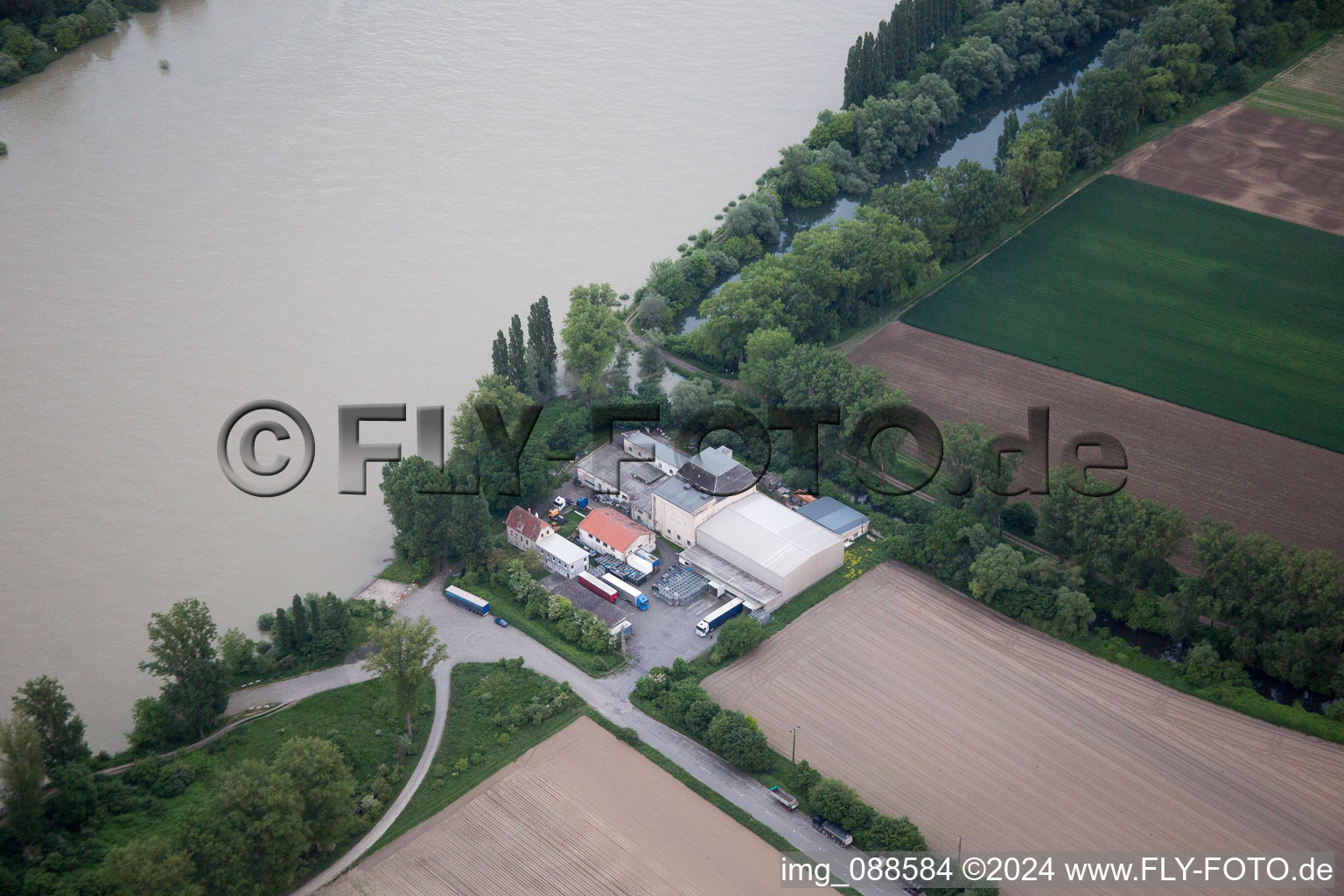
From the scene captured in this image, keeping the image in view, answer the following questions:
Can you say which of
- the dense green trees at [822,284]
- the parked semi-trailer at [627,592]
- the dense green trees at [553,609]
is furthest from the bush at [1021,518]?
the dense green trees at [553,609]

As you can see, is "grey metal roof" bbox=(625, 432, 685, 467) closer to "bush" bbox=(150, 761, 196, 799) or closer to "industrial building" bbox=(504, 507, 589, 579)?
"industrial building" bbox=(504, 507, 589, 579)

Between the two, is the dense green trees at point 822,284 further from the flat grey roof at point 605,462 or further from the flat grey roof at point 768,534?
the flat grey roof at point 768,534

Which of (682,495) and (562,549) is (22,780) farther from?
(682,495)

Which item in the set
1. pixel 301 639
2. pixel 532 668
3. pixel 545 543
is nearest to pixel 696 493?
pixel 545 543

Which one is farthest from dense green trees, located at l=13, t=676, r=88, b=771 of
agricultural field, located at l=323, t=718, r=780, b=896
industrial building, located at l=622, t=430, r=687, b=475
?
industrial building, located at l=622, t=430, r=687, b=475

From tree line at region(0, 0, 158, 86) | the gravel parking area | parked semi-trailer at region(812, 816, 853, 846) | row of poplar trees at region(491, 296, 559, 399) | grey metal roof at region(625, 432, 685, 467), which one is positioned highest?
tree line at region(0, 0, 158, 86)
